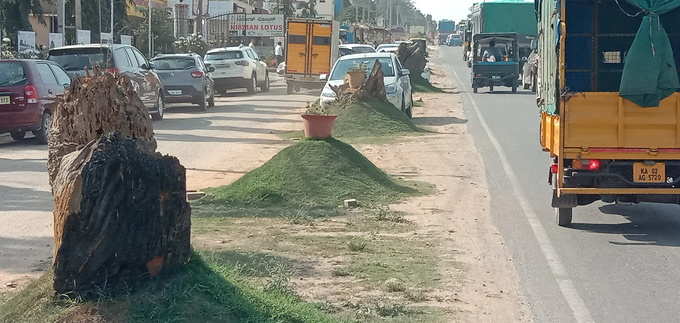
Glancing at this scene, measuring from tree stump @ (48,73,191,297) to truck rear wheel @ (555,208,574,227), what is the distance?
622 centimetres

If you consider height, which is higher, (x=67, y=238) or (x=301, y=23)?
(x=301, y=23)

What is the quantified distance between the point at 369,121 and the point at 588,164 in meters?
12.7

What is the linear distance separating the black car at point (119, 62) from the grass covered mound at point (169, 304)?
15.3 metres

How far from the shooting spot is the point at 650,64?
1123 cm

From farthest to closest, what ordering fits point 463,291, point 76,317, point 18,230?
point 18,230
point 463,291
point 76,317

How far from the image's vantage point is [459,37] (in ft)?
419

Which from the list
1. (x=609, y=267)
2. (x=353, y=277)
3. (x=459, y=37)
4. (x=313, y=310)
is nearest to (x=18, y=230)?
(x=353, y=277)

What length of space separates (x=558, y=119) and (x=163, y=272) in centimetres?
647

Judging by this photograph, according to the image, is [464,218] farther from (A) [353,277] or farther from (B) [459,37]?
(B) [459,37]

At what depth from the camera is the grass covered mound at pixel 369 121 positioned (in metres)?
23.3

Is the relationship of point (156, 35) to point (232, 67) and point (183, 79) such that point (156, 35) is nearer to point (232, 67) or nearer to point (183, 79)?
point (232, 67)

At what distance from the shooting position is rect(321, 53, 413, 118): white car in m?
26.0

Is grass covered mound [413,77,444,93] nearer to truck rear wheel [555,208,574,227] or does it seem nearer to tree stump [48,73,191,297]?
truck rear wheel [555,208,574,227]

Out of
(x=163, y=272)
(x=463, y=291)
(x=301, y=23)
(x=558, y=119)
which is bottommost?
(x=463, y=291)
